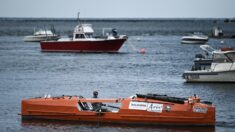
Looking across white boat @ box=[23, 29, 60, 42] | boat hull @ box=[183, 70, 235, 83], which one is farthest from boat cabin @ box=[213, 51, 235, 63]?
white boat @ box=[23, 29, 60, 42]

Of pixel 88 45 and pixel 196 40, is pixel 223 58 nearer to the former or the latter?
pixel 88 45

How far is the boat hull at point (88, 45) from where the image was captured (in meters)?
89.8

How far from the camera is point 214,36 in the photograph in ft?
483

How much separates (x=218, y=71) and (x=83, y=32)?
35860 millimetres

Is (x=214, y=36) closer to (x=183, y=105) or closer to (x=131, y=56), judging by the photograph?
(x=131, y=56)

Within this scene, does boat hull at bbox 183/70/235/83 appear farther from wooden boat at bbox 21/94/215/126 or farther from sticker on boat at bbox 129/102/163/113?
sticker on boat at bbox 129/102/163/113

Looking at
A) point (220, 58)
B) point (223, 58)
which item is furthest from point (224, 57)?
point (220, 58)

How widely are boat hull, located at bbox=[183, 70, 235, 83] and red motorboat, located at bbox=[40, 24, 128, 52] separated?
1334 inches

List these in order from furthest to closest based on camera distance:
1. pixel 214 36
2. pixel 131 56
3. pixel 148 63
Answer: pixel 214 36 → pixel 131 56 → pixel 148 63

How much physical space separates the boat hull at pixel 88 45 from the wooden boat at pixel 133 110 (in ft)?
168

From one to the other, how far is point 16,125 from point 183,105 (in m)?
7.81

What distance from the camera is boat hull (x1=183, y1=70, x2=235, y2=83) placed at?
5406 cm

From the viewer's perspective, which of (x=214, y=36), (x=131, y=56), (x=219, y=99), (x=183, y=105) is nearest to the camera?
(x=183, y=105)

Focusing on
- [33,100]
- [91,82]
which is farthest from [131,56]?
[33,100]
